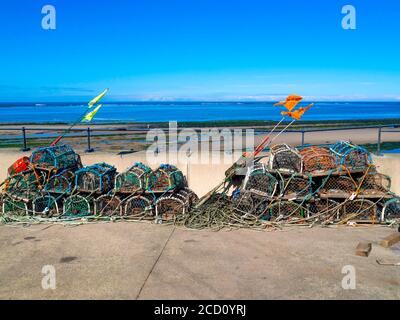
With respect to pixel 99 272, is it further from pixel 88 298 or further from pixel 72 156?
pixel 72 156

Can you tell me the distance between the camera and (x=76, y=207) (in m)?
7.41

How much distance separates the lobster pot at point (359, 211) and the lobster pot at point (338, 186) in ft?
0.71

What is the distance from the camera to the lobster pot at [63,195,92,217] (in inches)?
288

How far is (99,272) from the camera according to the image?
4930 mm

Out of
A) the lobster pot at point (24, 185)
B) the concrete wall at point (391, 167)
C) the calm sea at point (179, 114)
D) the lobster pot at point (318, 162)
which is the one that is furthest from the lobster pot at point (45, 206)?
the calm sea at point (179, 114)

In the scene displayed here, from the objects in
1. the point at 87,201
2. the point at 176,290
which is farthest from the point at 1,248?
the point at 176,290

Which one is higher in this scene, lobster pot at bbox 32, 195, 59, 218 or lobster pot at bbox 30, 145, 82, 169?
lobster pot at bbox 30, 145, 82, 169

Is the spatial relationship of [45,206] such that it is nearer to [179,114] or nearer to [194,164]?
[194,164]

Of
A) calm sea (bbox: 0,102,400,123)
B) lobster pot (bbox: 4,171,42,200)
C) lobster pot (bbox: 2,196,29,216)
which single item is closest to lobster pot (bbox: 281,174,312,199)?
lobster pot (bbox: 4,171,42,200)

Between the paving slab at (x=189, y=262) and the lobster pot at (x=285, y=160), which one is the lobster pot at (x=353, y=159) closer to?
the lobster pot at (x=285, y=160)

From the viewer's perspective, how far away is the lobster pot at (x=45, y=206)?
738 cm

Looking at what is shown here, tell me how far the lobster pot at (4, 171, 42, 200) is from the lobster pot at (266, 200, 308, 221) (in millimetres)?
4236

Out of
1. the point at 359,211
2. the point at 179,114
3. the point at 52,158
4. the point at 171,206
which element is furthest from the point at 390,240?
the point at 179,114

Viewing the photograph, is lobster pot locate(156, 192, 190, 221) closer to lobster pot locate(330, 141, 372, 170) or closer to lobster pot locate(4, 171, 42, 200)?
lobster pot locate(4, 171, 42, 200)
